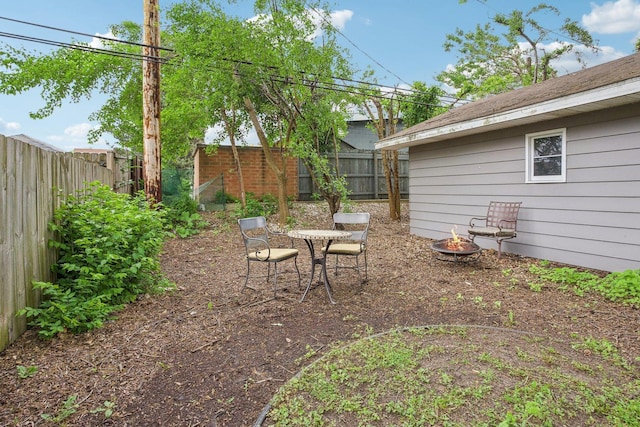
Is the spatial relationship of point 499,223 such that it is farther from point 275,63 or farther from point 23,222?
point 23,222

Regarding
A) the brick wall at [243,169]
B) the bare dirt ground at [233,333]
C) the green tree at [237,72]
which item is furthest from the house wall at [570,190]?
the brick wall at [243,169]

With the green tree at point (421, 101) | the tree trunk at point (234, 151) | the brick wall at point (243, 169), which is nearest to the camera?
the tree trunk at point (234, 151)

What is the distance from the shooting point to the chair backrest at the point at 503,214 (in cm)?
616

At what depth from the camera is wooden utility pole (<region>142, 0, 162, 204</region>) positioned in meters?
6.69

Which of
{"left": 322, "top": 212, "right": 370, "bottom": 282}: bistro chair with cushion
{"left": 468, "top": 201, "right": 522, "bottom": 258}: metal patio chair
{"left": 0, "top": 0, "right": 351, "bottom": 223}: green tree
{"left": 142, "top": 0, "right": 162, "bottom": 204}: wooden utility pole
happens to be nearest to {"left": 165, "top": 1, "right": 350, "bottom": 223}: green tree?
{"left": 0, "top": 0, "right": 351, "bottom": 223}: green tree

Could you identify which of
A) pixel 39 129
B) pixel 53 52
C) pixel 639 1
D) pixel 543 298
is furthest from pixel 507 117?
pixel 39 129

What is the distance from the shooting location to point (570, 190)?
17.9ft

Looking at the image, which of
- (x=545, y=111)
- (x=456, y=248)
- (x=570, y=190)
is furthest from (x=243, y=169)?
(x=570, y=190)

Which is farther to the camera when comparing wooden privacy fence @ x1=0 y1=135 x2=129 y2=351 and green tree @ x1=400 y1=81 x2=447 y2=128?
green tree @ x1=400 y1=81 x2=447 y2=128

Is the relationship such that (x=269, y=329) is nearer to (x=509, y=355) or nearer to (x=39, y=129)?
(x=509, y=355)

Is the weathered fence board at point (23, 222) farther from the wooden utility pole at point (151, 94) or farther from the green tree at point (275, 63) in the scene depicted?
the green tree at point (275, 63)

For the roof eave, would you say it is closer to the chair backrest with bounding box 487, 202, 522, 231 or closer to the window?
the window

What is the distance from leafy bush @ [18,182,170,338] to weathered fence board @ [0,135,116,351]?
0.29 ft

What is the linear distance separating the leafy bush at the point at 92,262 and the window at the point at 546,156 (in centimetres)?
565
